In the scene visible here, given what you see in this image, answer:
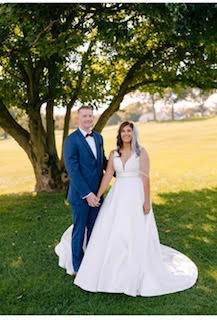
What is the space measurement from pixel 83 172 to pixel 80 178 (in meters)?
0.19

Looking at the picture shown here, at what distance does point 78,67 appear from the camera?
11.4 m

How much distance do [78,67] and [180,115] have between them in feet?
280

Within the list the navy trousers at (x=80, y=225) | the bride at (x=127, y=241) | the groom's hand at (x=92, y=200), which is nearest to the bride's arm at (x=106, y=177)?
the bride at (x=127, y=241)

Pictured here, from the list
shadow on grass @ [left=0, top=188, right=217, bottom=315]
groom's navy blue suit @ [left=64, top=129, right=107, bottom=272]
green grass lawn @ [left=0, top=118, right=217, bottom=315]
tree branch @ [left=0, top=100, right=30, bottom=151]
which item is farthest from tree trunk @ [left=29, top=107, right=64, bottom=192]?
groom's navy blue suit @ [left=64, top=129, right=107, bottom=272]

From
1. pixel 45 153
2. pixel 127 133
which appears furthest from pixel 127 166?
pixel 45 153

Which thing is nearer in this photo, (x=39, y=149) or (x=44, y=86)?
(x=44, y=86)

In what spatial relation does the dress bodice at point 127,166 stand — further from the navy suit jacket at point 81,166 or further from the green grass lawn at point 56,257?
the green grass lawn at point 56,257

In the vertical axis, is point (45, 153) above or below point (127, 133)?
below

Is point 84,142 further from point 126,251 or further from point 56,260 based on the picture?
point 56,260

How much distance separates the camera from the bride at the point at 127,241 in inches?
208

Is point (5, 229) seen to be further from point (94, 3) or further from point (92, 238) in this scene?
point (94, 3)

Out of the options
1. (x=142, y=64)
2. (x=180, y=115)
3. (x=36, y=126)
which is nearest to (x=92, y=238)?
(x=36, y=126)

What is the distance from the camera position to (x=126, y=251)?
536 cm
